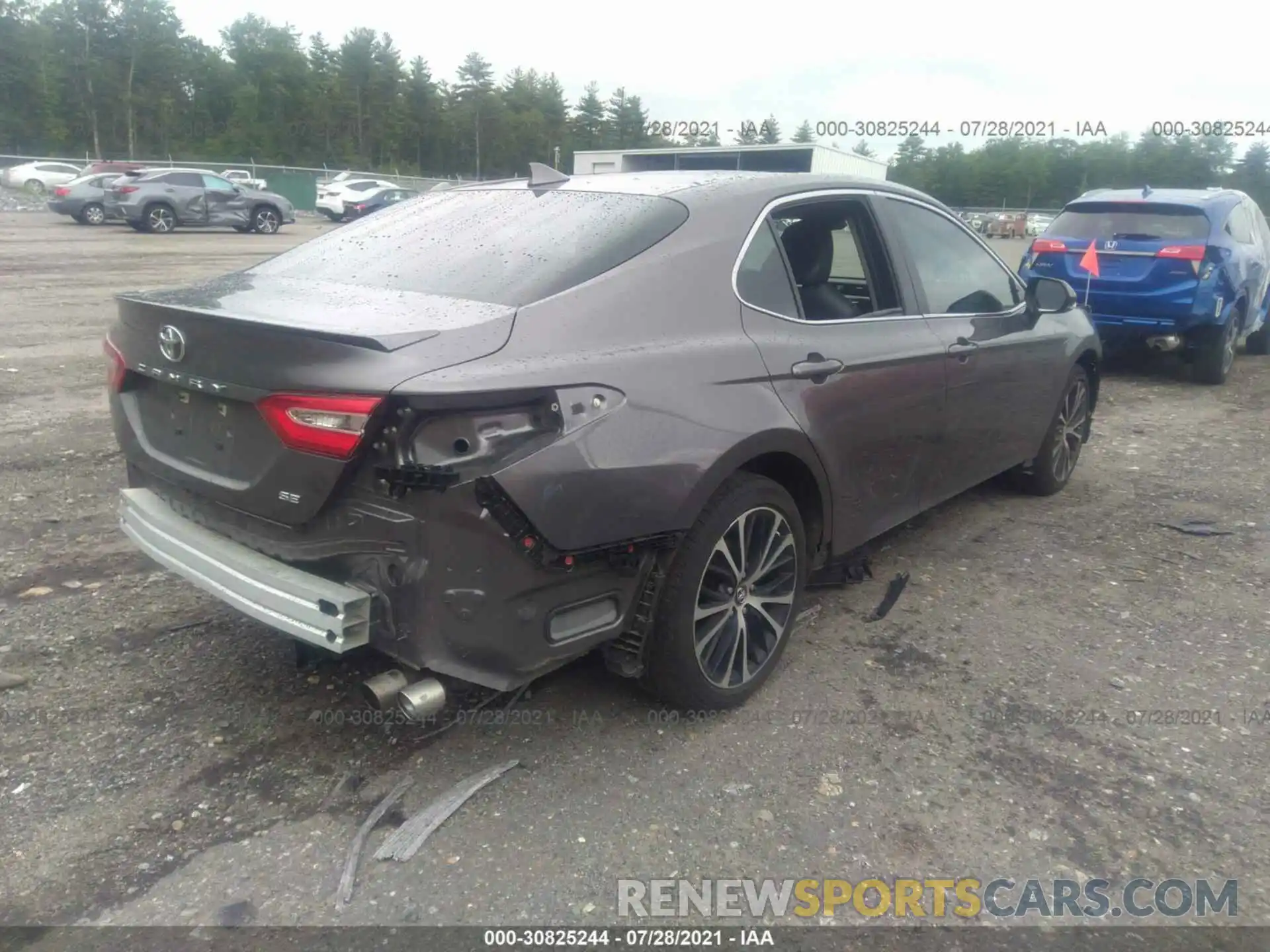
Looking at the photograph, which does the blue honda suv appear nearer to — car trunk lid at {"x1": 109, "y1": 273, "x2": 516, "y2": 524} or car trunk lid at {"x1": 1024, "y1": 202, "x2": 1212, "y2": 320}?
A: car trunk lid at {"x1": 1024, "y1": 202, "x2": 1212, "y2": 320}

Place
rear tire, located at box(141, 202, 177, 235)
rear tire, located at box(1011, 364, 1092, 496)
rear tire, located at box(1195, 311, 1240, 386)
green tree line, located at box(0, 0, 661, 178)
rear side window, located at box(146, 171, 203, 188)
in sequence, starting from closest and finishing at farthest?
rear tire, located at box(1011, 364, 1092, 496), rear tire, located at box(1195, 311, 1240, 386), rear tire, located at box(141, 202, 177, 235), rear side window, located at box(146, 171, 203, 188), green tree line, located at box(0, 0, 661, 178)

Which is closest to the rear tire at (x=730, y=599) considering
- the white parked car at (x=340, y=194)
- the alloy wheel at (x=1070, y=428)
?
the alloy wheel at (x=1070, y=428)

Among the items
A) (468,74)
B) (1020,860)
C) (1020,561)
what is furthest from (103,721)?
(468,74)

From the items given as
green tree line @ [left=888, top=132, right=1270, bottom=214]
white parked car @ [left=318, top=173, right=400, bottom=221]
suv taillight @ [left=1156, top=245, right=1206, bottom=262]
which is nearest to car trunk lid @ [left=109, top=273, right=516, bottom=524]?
suv taillight @ [left=1156, top=245, right=1206, bottom=262]

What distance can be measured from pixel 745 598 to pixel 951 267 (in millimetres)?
2059

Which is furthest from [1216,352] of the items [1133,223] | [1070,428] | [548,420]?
[548,420]

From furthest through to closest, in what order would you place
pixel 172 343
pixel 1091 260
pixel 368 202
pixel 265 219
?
pixel 368 202
pixel 265 219
pixel 1091 260
pixel 172 343

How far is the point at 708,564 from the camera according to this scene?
3.05m

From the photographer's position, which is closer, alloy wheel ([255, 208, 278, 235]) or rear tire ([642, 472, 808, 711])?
rear tire ([642, 472, 808, 711])

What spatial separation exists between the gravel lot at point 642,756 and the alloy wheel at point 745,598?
190 mm

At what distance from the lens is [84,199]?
85.0 feet

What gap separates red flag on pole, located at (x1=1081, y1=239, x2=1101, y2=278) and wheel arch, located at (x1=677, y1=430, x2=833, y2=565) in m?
6.64

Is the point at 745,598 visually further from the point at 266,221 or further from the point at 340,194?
the point at 340,194

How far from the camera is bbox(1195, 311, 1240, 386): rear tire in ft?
30.1
